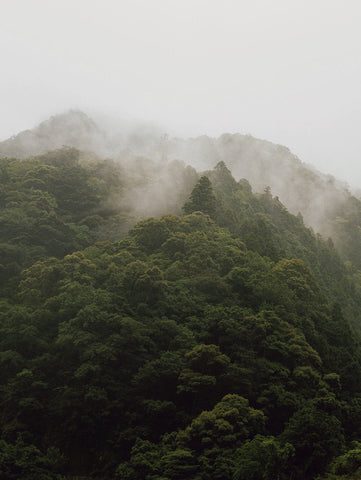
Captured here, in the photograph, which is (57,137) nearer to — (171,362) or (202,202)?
(202,202)

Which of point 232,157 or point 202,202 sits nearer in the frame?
point 202,202

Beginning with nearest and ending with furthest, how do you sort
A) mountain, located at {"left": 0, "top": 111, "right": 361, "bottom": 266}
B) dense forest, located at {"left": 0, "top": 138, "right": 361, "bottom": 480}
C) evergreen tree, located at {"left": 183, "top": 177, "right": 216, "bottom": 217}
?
dense forest, located at {"left": 0, "top": 138, "right": 361, "bottom": 480} → evergreen tree, located at {"left": 183, "top": 177, "right": 216, "bottom": 217} → mountain, located at {"left": 0, "top": 111, "right": 361, "bottom": 266}

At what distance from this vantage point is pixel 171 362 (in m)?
27.6

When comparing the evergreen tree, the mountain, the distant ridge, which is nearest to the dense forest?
the evergreen tree

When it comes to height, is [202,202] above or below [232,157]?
below

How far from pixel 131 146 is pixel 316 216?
39.9 meters

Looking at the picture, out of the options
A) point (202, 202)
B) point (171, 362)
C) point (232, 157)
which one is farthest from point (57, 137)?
point (171, 362)

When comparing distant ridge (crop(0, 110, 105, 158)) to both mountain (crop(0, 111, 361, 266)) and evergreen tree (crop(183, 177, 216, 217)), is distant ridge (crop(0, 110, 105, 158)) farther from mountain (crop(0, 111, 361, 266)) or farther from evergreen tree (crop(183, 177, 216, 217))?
evergreen tree (crop(183, 177, 216, 217))

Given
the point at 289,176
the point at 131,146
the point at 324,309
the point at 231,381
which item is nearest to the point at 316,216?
the point at 289,176

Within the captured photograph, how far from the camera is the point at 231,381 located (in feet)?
86.7

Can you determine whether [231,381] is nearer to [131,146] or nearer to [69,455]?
[69,455]

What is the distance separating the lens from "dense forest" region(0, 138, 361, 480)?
72.4 ft

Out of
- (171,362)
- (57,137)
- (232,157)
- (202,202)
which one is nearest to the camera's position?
(171,362)

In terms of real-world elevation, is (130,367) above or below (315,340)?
above
